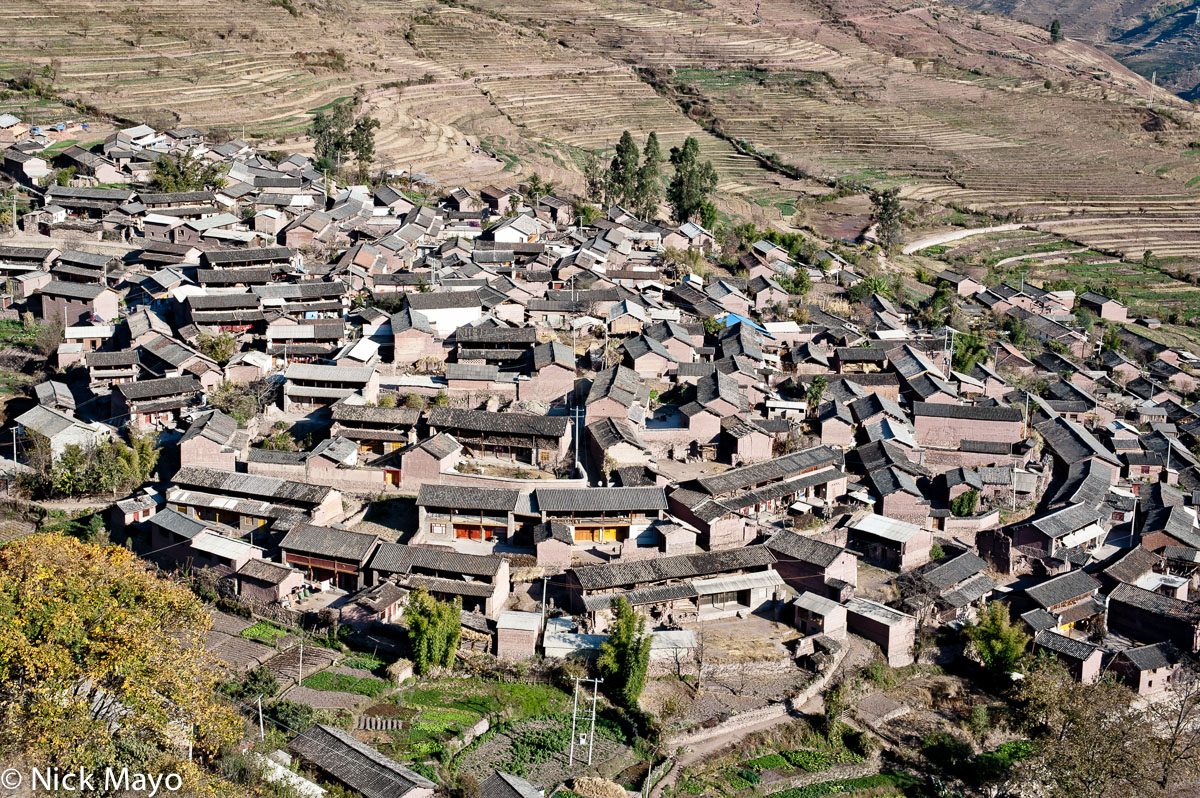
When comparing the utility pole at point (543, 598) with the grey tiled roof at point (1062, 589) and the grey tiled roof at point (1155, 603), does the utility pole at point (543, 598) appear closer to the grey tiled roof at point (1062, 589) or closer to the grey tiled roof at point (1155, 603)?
the grey tiled roof at point (1062, 589)

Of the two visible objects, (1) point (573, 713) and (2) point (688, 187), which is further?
(2) point (688, 187)

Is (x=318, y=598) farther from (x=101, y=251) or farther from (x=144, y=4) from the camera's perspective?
(x=144, y=4)

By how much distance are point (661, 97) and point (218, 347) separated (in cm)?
3937

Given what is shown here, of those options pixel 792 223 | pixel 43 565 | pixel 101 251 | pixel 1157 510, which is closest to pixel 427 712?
pixel 43 565

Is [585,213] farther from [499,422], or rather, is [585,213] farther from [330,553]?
[330,553]

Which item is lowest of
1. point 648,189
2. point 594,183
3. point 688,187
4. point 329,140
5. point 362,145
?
point 594,183

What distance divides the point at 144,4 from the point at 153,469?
36.9 metres

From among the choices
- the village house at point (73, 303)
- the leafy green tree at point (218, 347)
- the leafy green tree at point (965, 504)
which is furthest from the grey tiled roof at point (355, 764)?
the village house at point (73, 303)

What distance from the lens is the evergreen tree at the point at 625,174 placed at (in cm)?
3647

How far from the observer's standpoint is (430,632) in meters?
14.8

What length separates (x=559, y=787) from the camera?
12992 millimetres

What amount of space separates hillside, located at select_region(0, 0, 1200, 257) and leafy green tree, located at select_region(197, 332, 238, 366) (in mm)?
18438

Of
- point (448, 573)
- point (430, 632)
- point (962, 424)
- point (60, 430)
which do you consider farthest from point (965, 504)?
point (60, 430)

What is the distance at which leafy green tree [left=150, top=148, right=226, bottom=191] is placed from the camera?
3216 cm
